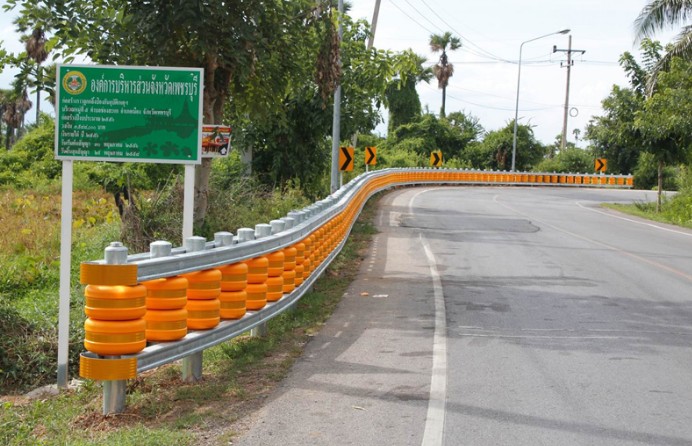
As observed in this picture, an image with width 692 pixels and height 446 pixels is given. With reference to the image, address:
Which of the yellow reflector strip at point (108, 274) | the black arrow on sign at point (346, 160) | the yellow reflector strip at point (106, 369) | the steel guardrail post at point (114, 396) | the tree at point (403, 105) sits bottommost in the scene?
the steel guardrail post at point (114, 396)

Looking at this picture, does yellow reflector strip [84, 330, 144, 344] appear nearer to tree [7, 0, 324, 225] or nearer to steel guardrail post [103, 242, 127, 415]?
steel guardrail post [103, 242, 127, 415]

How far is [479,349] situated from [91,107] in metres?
4.65

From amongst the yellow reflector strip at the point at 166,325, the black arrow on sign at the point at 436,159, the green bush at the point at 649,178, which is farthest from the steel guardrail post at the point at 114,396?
the green bush at the point at 649,178

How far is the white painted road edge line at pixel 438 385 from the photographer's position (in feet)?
20.3

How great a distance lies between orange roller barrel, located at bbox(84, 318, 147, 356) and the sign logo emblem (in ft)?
9.10

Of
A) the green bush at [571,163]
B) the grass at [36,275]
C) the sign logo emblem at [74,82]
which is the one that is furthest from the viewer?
the green bush at [571,163]

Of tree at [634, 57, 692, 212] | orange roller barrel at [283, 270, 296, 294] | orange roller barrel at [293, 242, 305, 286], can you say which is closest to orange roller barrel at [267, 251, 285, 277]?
orange roller barrel at [283, 270, 296, 294]

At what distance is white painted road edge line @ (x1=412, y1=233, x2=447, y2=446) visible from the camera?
6.18 metres

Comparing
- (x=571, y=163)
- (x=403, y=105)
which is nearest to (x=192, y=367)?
(x=571, y=163)

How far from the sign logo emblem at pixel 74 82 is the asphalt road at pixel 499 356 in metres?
3.33

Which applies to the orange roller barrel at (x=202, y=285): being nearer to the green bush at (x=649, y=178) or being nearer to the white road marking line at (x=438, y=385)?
the white road marking line at (x=438, y=385)

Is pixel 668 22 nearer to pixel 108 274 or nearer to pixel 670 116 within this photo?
pixel 670 116

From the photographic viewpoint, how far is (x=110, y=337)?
20.1ft

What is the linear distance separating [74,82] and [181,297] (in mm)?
2580
